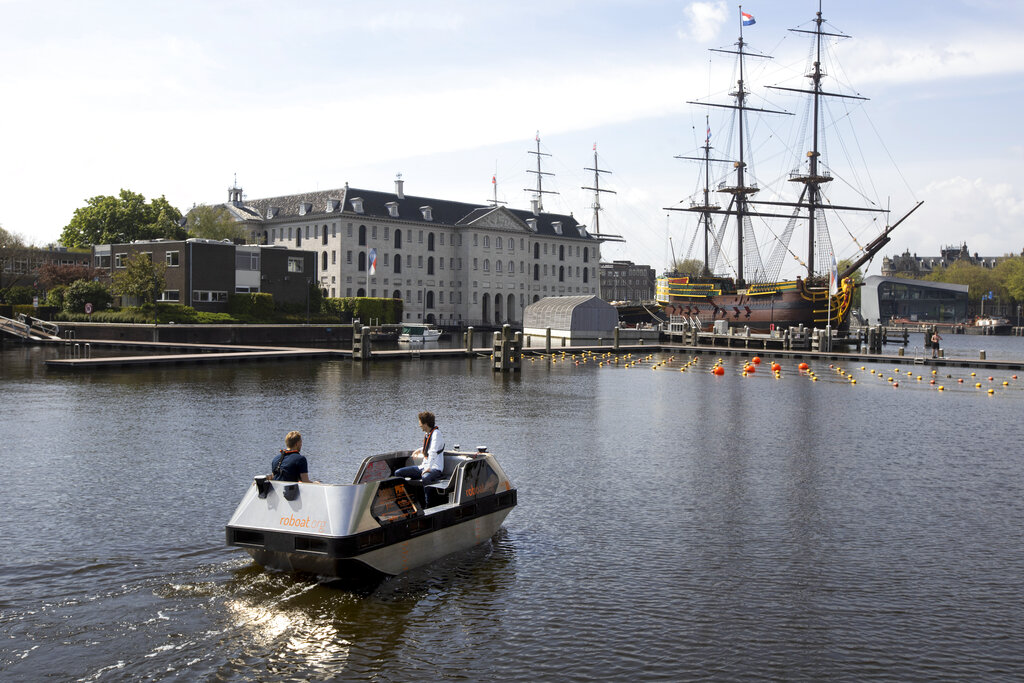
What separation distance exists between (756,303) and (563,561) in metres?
92.4

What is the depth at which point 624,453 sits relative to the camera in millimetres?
24484

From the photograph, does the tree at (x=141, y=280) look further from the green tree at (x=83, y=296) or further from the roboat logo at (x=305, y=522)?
the roboat logo at (x=305, y=522)

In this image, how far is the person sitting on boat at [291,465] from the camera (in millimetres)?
13281

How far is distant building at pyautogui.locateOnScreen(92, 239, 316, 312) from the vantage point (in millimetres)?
81125

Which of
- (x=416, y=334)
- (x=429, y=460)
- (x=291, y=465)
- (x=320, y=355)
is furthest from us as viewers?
(x=416, y=334)

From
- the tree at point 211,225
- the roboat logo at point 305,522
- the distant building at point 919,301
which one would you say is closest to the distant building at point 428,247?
the tree at point 211,225

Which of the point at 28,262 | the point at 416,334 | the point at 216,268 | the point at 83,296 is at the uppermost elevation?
the point at 28,262

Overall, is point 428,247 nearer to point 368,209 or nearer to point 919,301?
point 368,209

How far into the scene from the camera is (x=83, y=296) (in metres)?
80.4

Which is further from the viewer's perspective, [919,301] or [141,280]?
[919,301]

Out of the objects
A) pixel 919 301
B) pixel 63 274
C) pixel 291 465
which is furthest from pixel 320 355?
pixel 919 301

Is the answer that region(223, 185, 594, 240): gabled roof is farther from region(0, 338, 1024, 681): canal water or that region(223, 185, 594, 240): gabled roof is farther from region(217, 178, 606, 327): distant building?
region(0, 338, 1024, 681): canal water

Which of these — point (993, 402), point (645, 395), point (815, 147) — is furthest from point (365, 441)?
point (815, 147)

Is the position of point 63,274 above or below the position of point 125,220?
below
